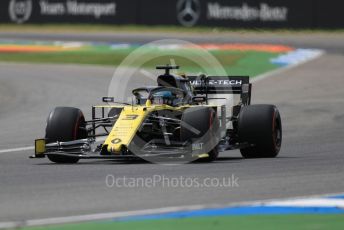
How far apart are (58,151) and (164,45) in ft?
79.5

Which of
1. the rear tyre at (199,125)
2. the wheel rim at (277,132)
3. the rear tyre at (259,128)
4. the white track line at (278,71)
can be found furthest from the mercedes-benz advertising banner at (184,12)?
the rear tyre at (199,125)

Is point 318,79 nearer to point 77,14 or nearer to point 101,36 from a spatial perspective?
point 101,36

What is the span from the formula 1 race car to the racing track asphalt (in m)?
0.21

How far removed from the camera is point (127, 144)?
41.9 feet

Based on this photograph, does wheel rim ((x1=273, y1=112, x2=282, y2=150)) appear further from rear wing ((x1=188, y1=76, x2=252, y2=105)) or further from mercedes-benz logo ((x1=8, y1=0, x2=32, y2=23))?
mercedes-benz logo ((x1=8, y1=0, x2=32, y2=23))

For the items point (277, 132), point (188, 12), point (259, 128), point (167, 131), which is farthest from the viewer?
point (188, 12)

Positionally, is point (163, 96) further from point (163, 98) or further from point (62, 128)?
point (62, 128)

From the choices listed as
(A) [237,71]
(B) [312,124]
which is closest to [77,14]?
(A) [237,71]

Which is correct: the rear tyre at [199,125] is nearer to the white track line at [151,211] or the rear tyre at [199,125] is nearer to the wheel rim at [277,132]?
the wheel rim at [277,132]

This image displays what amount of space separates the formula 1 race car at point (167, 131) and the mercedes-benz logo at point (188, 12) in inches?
1113

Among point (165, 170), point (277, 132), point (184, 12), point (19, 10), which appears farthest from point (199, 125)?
point (19, 10)

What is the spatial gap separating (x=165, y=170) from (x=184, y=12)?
31568 millimetres

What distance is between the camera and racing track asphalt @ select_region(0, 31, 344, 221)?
984cm

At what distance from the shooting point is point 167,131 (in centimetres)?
1359
